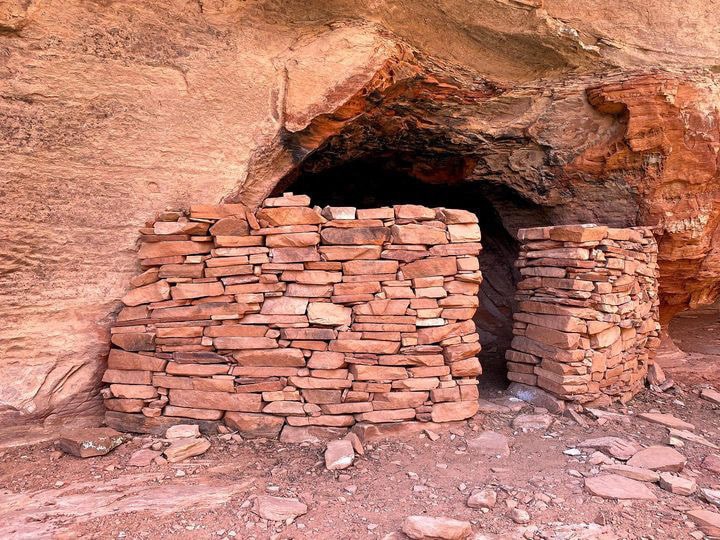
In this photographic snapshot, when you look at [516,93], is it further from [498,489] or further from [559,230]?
[498,489]

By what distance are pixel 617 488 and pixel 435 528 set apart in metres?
1.27

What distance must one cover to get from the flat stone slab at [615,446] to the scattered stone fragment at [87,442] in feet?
10.8

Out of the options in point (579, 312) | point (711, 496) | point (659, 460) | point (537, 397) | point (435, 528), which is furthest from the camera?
point (537, 397)

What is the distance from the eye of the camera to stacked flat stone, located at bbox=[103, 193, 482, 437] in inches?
140

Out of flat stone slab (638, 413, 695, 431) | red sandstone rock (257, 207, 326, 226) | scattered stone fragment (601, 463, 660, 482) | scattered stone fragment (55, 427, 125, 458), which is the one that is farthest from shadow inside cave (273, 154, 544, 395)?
scattered stone fragment (55, 427, 125, 458)

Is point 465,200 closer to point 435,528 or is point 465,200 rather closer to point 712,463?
point 712,463

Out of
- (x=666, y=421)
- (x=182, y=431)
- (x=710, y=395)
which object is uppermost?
→ (x=182, y=431)

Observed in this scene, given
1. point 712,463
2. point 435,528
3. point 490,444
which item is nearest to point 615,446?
point 712,463

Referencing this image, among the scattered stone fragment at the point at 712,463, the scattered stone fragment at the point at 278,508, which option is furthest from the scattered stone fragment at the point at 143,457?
the scattered stone fragment at the point at 712,463

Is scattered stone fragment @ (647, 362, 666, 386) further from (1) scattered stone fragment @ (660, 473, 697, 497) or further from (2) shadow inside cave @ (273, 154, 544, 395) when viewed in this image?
(1) scattered stone fragment @ (660, 473, 697, 497)

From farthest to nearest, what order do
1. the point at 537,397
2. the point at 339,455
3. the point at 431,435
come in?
1. the point at 537,397
2. the point at 431,435
3. the point at 339,455

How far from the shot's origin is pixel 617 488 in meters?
2.85

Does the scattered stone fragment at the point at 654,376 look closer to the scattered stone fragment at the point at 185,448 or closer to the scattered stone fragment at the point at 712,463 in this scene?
the scattered stone fragment at the point at 712,463

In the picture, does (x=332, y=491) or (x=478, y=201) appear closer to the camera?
(x=332, y=491)
